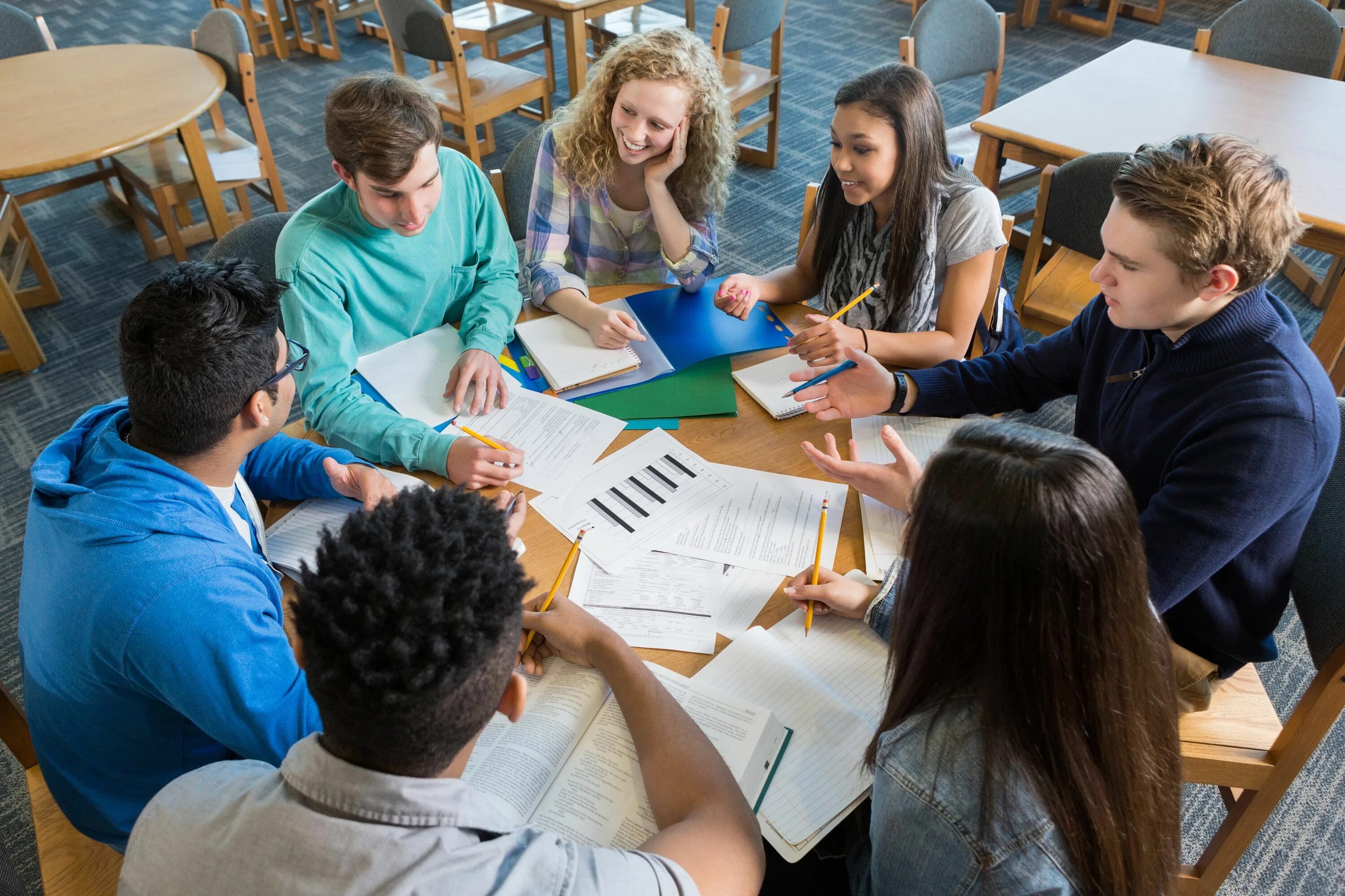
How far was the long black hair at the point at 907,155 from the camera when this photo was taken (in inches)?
66.2

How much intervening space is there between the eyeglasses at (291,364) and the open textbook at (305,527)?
0.22 m

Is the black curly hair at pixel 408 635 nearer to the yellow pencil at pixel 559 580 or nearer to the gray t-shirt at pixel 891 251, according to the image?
the yellow pencil at pixel 559 580

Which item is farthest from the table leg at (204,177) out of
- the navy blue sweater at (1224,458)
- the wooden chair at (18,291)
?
the navy blue sweater at (1224,458)

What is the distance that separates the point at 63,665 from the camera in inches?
40.7

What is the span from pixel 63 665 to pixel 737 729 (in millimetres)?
819

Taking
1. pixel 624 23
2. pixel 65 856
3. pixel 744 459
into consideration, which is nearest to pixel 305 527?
pixel 65 856

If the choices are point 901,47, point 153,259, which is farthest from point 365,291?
point 153,259

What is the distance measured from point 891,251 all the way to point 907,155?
0.64 feet

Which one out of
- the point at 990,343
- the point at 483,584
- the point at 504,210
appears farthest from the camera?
the point at 504,210

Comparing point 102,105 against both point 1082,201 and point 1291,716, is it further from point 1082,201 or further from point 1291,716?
point 1291,716

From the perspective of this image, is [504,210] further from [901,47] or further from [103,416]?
[901,47]

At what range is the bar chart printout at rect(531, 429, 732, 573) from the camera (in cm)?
130

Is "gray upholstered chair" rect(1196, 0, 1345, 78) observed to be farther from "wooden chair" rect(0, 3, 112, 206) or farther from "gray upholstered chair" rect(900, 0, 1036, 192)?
"wooden chair" rect(0, 3, 112, 206)

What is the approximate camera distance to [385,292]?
176cm
